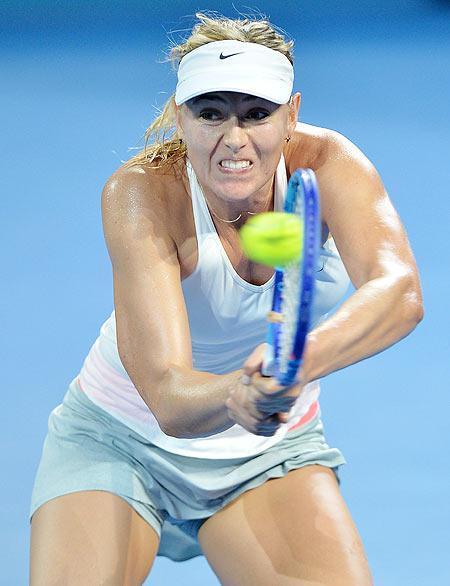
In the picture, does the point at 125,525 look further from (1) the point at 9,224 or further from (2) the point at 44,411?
(1) the point at 9,224

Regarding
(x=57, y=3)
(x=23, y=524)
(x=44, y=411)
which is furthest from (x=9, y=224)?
(x=57, y=3)

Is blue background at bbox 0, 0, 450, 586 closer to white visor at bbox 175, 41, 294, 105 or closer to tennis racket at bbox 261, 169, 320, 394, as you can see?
white visor at bbox 175, 41, 294, 105

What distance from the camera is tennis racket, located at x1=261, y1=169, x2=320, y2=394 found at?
74.3 inches

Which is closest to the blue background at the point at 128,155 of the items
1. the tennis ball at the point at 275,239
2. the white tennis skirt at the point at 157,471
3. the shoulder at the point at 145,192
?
the white tennis skirt at the point at 157,471

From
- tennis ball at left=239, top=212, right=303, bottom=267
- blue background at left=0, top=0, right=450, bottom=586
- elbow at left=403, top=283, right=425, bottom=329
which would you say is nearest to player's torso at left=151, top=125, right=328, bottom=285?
elbow at left=403, top=283, right=425, bottom=329

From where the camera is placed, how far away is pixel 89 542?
9.16ft

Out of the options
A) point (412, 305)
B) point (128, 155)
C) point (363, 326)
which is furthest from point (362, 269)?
point (128, 155)

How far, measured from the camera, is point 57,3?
7.60 metres

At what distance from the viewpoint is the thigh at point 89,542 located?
274 centimetres

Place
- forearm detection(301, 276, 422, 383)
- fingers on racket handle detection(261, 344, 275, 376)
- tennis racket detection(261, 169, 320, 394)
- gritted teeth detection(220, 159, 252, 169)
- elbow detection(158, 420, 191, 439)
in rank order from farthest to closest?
gritted teeth detection(220, 159, 252, 169) → elbow detection(158, 420, 191, 439) → forearm detection(301, 276, 422, 383) → fingers on racket handle detection(261, 344, 275, 376) → tennis racket detection(261, 169, 320, 394)

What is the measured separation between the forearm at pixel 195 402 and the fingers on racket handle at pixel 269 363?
0.21m

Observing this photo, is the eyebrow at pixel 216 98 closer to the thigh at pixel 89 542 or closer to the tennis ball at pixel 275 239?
the tennis ball at pixel 275 239

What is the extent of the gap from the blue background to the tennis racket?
1.67 metres

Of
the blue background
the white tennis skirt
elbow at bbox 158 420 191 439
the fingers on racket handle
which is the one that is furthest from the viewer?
the blue background
